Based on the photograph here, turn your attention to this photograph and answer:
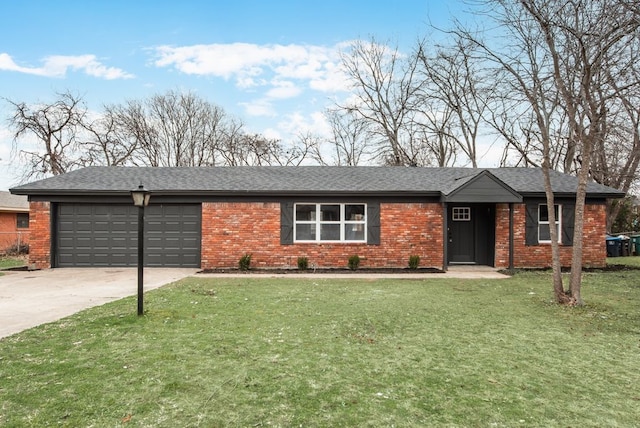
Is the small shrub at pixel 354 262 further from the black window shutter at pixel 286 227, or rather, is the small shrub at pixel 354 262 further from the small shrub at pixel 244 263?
the small shrub at pixel 244 263

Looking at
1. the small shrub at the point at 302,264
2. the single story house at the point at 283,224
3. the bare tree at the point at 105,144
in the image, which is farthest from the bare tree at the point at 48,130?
the small shrub at the point at 302,264

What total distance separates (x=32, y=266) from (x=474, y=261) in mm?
14592

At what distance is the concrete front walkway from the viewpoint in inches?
244

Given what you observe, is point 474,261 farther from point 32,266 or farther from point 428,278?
point 32,266

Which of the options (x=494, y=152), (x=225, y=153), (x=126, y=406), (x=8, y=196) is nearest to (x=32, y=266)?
(x=126, y=406)

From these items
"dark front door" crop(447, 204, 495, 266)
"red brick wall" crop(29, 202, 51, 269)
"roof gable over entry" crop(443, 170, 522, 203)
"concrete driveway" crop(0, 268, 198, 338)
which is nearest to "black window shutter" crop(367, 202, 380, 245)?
"roof gable over entry" crop(443, 170, 522, 203)

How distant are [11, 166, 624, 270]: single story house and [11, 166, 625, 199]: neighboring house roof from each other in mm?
65

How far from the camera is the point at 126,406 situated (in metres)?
3.07

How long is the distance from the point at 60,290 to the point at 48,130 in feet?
70.9

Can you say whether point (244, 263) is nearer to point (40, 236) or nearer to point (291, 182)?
point (291, 182)

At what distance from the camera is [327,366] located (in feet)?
13.1

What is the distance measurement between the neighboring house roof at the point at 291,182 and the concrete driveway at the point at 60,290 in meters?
2.60

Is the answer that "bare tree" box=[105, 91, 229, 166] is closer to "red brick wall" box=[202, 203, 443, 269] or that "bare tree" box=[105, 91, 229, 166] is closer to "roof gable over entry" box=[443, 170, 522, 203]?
"red brick wall" box=[202, 203, 443, 269]

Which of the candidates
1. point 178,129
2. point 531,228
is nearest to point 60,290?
point 531,228
